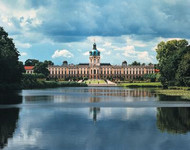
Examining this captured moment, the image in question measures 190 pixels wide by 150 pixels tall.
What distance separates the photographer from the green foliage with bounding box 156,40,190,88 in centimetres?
4002

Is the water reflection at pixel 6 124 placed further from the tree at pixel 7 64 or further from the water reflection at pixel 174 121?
the tree at pixel 7 64

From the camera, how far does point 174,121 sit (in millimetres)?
14453

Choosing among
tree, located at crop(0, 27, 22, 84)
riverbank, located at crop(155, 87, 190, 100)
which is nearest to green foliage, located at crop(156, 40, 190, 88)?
riverbank, located at crop(155, 87, 190, 100)

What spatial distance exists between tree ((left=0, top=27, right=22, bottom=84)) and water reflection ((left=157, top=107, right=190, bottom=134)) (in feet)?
84.0

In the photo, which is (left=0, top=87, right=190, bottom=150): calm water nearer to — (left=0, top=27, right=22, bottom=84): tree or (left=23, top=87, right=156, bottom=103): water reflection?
(left=23, top=87, right=156, bottom=103): water reflection

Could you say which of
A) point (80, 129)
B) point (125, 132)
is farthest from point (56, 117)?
point (125, 132)

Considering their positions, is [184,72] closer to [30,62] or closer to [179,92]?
[179,92]

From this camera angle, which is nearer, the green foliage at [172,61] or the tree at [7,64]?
the tree at [7,64]

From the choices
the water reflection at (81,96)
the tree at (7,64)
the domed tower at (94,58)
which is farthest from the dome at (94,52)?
the water reflection at (81,96)

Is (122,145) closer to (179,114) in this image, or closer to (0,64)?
(179,114)

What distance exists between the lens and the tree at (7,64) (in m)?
39.2

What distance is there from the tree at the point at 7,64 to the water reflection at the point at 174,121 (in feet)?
84.0

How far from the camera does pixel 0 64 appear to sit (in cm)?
3844

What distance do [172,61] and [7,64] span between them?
20.8 m
